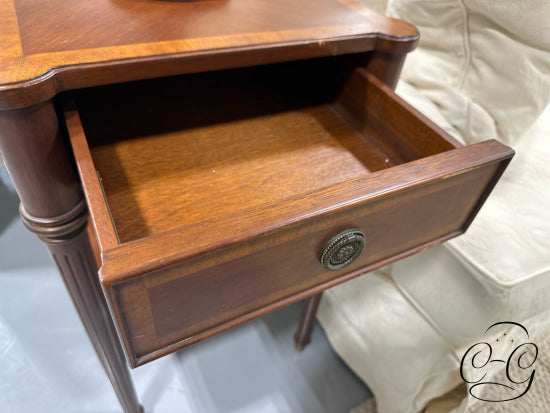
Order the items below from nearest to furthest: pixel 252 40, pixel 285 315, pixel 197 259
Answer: pixel 197 259 → pixel 252 40 → pixel 285 315

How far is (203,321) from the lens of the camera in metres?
0.34

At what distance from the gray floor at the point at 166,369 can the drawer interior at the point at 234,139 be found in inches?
17.7

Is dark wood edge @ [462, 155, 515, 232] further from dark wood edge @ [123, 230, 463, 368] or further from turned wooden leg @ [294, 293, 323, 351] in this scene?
turned wooden leg @ [294, 293, 323, 351]

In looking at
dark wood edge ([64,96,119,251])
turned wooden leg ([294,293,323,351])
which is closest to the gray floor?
turned wooden leg ([294,293,323,351])

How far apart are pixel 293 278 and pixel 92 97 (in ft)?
1.14

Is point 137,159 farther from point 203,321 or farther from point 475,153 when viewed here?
point 475,153

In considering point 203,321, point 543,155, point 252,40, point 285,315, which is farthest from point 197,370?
point 543,155

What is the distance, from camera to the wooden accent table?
30cm

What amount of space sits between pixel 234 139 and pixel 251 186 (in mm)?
86

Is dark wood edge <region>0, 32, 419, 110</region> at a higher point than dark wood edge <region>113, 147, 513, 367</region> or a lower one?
higher

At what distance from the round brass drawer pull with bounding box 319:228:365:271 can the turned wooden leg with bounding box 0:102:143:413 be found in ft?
0.81

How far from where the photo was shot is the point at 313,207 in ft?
1.01

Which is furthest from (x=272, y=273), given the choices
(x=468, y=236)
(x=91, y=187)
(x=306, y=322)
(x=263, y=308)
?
(x=306, y=322)

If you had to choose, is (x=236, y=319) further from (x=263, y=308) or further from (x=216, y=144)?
(x=216, y=144)
